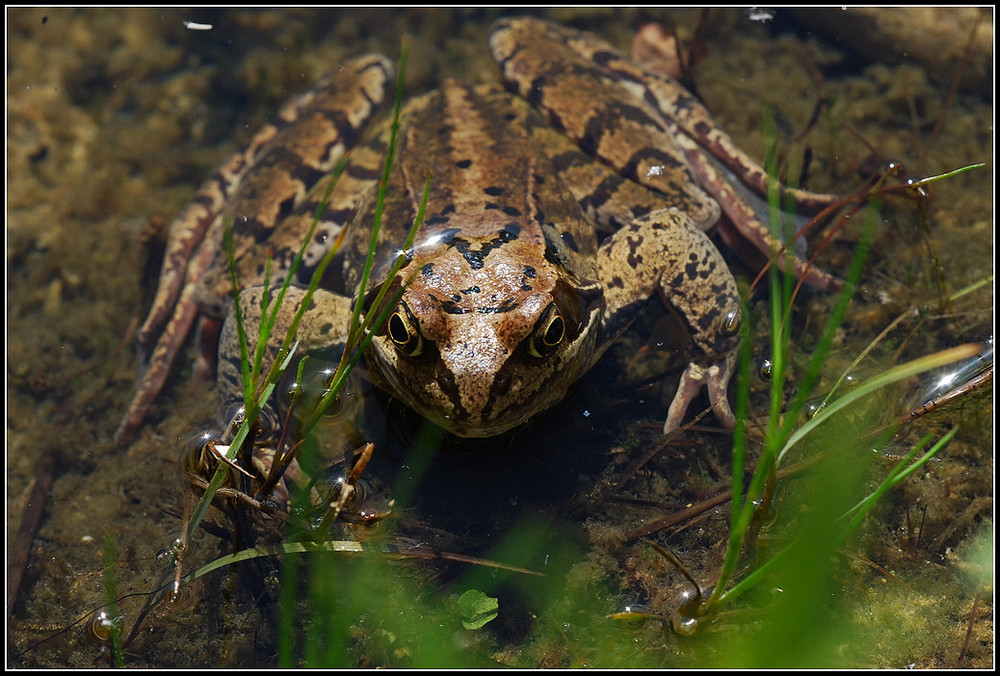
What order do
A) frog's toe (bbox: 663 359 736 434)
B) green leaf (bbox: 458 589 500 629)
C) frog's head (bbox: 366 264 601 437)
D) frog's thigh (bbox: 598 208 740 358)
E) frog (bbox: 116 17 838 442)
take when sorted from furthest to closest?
frog's thigh (bbox: 598 208 740 358) < frog's toe (bbox: 663 359 736 434) < green leaf (bbox: 458 589 500 629) < frog (bbox: 116 17 838 442) < frog's head (bbox: 366 264 601 437)

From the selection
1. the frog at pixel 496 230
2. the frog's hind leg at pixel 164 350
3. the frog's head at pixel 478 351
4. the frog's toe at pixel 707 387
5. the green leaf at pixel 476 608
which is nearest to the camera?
the frog's head at pixel 478 351

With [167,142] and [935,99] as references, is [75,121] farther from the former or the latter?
[935,99]

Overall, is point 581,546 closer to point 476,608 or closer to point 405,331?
point 476,608

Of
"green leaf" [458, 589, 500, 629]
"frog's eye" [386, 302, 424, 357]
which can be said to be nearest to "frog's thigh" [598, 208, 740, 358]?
"frog's eye" [386, 302, 424, 357]

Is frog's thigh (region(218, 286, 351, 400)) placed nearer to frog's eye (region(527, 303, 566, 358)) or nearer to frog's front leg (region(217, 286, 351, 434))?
frog's front leg (region(217, 286, 351, 434))

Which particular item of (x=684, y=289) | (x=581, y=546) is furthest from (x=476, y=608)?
(x=684, y=289)

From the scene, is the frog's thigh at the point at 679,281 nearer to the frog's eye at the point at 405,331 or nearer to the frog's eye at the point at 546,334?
the frog's eye at the point at 546,334

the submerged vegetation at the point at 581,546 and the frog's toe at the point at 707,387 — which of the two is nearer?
the submerged vegetation at the point at 581,546

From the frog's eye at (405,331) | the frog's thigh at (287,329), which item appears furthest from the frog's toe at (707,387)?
the frog's thigh at (287,329)
